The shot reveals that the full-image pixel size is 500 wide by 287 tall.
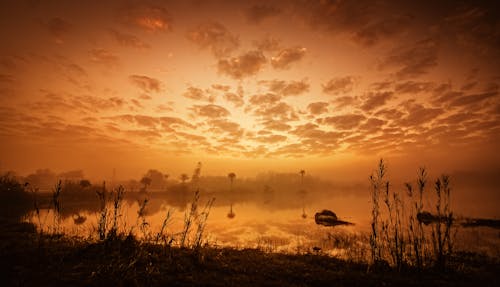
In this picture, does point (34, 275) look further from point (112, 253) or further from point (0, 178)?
point (0, 178)

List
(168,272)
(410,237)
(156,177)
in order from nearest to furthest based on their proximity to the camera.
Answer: (168,272) → (410,237) → (156,177)

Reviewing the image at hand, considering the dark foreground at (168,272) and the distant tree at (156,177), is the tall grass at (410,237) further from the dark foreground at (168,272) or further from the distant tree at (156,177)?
the distant tree at (156,177)

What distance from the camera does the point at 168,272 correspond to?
796cm

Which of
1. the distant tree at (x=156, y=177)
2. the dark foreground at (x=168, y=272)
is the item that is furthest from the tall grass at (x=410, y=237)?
the distant tree at (x=156, y=177)

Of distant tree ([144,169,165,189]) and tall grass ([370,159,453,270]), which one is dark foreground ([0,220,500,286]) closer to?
tall grass ([370,159,453,270])

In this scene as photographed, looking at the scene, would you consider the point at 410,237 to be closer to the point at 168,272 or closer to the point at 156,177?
the point at 168,272

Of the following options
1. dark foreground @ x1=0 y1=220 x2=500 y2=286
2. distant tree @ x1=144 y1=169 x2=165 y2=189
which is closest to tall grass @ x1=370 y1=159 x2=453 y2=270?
dark foreground @ x1=0 y1=220 x2=500 y2=286

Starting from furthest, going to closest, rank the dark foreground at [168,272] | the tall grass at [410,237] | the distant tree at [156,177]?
the distant tree at [156,177]
the tall grass at [410,237]
the dark foreground at [168,272]

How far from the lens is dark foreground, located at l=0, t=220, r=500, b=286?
6.87m

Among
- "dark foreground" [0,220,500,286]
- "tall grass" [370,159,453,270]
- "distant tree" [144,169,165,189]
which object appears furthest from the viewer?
"distant tree" [144,169,165,189]

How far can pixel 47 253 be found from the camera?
9039mm

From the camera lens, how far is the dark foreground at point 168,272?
6.87 m

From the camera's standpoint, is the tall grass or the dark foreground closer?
the dark foreground

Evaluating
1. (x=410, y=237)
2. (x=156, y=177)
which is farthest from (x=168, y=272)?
(x=156, y=177)
